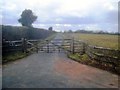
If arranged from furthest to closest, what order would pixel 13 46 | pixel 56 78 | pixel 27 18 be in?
pixel 27 18 → pixel 13 46 → pixel 56 78

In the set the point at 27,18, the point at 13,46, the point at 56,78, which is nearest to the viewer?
the point at 56,78

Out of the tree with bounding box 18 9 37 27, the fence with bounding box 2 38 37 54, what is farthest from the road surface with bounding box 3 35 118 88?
the tree with bounding box 18 9 37 27

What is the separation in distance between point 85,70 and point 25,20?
1204 inches

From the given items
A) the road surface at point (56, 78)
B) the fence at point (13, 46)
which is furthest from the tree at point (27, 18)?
the road surface at point (56, 78)

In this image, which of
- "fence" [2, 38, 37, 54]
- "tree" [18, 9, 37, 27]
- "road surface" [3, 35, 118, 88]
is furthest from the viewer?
"tree" [18, 9, 37, 27]

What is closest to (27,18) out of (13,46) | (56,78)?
(13,46)

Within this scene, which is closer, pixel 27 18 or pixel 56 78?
pixel 56 78

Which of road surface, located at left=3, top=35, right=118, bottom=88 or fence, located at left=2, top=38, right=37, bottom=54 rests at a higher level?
fence, located at left=2, top=38, right=37, bottom=54

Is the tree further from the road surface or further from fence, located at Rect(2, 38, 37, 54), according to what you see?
the road surface

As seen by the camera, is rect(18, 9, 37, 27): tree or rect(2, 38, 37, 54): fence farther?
rect(18, 9, 37, 27): tree

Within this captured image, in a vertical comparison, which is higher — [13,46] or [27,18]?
[27,18]

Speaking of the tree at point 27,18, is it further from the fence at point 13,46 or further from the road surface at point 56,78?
the road surface at point 56,78

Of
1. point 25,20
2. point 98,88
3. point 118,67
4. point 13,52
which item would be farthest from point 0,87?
point 25,20

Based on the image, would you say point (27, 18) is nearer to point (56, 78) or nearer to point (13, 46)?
point (13, 46)
